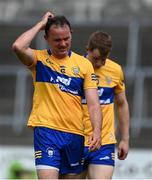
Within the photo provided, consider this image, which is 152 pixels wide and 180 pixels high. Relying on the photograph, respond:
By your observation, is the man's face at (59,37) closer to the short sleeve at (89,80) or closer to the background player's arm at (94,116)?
the short sleeve at (89,80)

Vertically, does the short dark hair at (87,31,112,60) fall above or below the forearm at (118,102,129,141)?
above

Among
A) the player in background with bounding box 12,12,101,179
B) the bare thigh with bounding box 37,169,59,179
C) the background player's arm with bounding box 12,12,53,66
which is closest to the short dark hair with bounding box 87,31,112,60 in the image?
the player in background with bounding box 12,12,101,179

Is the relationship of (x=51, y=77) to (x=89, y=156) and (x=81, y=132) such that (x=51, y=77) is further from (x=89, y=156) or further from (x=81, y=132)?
(x=89, y=156)

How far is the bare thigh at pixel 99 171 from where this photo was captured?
21.6 feet

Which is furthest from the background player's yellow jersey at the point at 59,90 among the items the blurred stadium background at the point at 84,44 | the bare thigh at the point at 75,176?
the blurred stadium background at the point at 84,44

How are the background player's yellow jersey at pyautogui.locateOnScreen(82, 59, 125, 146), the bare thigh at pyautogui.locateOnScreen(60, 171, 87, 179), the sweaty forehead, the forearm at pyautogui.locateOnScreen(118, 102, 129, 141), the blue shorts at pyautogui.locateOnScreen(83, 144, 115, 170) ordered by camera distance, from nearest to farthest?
the sweaty forehead
the bare thigh at pyautogui.locateOnScreen(60, 171, 87, 179)
the blue shorts at pyautogui.locateOnScreen(83, 144, 115, 170)
the background player's yellow jersey at pyautogui.locateOnScreen(82, 59, 125, 146)
the forearm at pyautogui.locateOnScreen(118, 102, 129, 141)

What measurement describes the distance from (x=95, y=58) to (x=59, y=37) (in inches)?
42.6

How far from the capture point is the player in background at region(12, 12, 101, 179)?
5688mm

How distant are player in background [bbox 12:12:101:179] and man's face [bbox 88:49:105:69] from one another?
0.73 meters

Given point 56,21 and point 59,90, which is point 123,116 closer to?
point 59,90

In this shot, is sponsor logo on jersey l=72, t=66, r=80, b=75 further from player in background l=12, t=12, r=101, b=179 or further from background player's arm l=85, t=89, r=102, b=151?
background player's arm l=85, t=89, r=102, b=151

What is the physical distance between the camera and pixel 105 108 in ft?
22.2

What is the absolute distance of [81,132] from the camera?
5918 mm

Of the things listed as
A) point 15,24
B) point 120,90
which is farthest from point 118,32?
point 120,90
